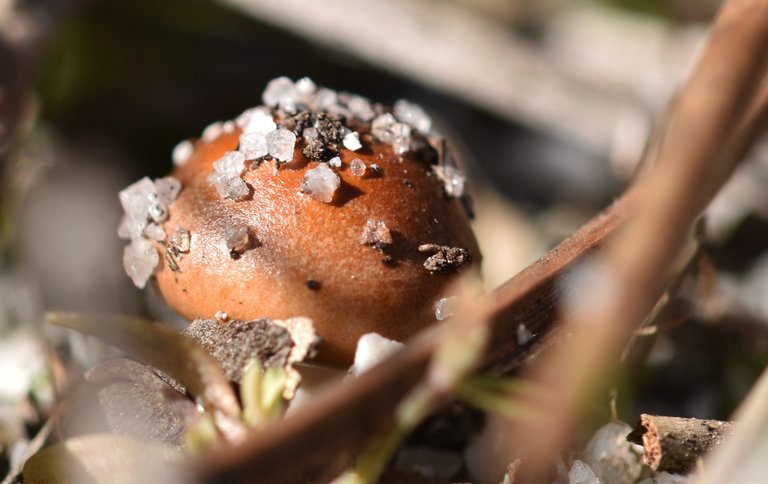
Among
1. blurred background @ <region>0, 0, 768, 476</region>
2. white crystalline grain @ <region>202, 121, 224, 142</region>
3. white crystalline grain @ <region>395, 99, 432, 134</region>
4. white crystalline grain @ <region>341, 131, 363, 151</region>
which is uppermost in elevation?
white crystalline grain @ <region>395, 99, 432, 134</region>

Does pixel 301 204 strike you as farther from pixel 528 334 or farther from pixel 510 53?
pixel 510 53

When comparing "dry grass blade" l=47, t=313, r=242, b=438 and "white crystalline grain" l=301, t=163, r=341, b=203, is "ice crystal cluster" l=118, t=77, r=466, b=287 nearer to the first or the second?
"white crystalline grain" l=301, t=163, r=341, b=203

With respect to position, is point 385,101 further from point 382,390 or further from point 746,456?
point 746,456

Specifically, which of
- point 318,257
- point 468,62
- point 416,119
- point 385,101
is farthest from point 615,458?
point 385,101

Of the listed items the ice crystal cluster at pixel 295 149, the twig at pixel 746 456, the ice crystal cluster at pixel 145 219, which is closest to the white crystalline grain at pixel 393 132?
the ice crystal cluster at pixel 295 149

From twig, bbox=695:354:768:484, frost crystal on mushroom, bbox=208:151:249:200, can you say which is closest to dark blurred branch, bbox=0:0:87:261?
frost crystal on mushroom, bbox=208:151:249:200

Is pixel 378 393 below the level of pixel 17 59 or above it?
above

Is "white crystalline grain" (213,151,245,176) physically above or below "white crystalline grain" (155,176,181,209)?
above
